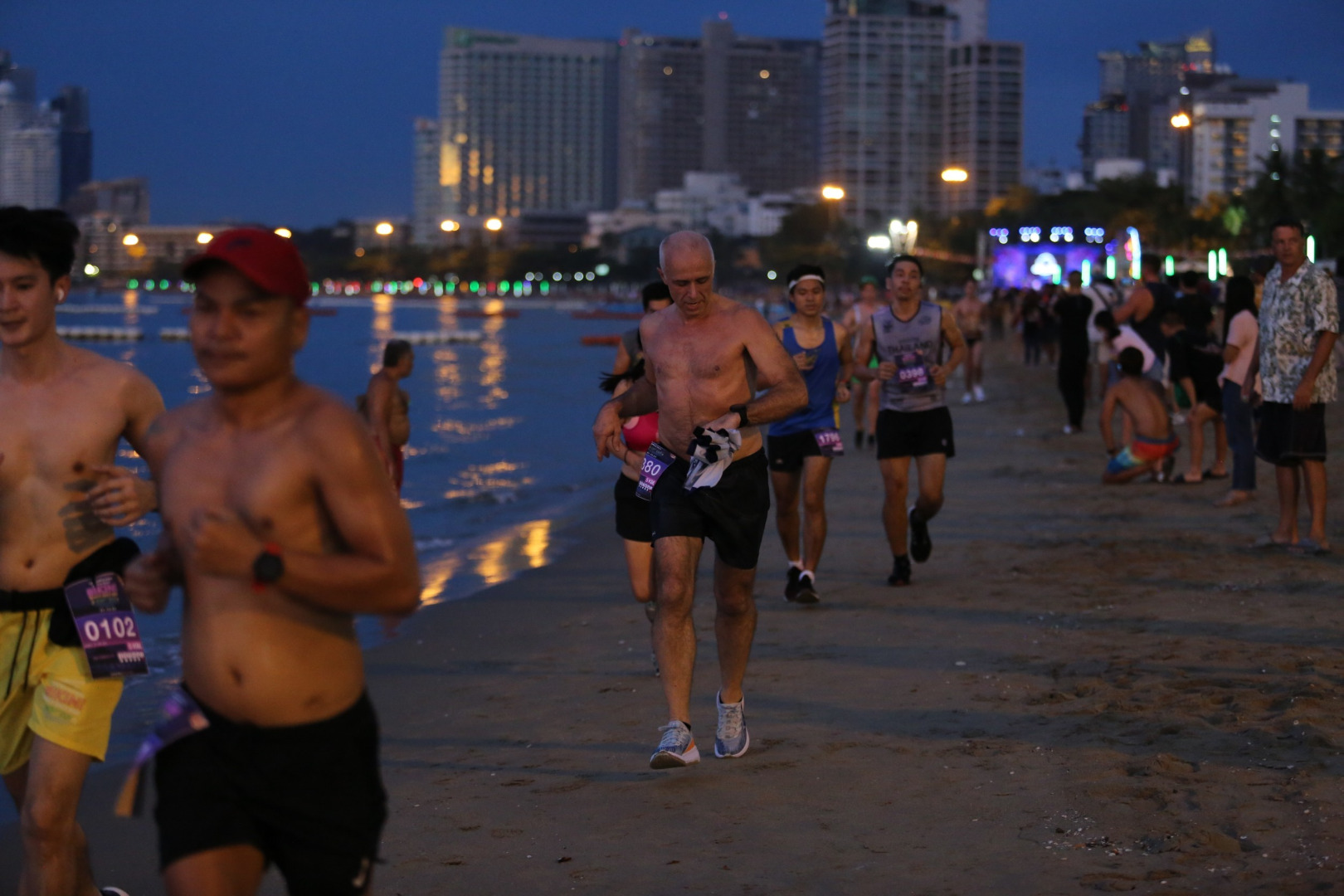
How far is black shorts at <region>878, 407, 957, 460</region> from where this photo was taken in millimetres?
9125

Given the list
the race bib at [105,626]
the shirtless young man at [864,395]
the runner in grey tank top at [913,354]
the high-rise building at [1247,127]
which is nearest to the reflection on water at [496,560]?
the runner in grey tank top at [913,354]

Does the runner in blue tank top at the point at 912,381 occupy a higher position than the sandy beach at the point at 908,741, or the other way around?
the runner in blue tank top at the point at 912,381

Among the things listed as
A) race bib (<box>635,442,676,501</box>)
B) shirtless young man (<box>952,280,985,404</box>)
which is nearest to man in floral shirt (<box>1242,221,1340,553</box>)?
race bib (<box>635,442,676,501</box>)

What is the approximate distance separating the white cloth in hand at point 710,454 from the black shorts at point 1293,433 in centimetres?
532

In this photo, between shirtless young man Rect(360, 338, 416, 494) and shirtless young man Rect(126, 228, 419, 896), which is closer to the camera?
shirtless young man Rect(126, 228, 419, 896)

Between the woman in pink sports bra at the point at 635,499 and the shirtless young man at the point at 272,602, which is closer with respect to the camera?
the shirtless young man at the point at 272,602

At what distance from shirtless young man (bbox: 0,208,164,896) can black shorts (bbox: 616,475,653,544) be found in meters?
3.29

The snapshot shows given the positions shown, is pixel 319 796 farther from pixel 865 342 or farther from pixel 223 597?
pixel 865 342

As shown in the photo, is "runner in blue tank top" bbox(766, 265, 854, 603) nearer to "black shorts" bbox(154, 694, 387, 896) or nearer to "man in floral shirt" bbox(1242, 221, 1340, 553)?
"man in floral shirt" bbox(1242, 221, 1340, 553)

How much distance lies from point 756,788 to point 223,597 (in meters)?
2.94

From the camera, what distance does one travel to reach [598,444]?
5941mm

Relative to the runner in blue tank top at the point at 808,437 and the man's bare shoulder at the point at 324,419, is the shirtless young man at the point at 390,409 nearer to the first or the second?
the runner in blue tank top at the point at 808,437

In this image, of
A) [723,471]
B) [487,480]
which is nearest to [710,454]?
[723,471]

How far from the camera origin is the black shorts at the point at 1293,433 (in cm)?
940
